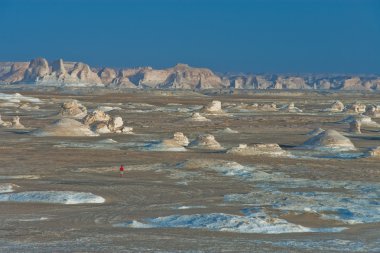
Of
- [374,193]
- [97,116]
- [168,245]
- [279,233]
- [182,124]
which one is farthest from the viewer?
[182,124]

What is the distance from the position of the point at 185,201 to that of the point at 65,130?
23621 mm

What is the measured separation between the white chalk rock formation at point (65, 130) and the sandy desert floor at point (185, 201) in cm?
581

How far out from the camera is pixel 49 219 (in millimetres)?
16984

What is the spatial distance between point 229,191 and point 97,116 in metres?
29.6

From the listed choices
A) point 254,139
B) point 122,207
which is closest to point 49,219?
point 122,207

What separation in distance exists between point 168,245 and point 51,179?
1079 centimetres

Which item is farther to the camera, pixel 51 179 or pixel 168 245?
pixel 51 179

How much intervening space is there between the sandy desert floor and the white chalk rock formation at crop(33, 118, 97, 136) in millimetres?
5809

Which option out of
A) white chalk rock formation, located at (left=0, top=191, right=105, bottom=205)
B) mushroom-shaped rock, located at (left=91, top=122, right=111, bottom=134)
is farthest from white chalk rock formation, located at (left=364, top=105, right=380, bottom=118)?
white chalk rock formation, located at (left=0, top=191, right=105, bottom=205)

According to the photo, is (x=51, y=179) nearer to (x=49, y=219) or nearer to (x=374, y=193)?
(x=49, y=219)

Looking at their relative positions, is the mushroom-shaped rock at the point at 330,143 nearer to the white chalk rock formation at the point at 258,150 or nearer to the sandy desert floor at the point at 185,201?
the sandy desert floor at the point at 185,201

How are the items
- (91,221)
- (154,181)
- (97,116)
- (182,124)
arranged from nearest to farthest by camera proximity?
(91,221) < (154,181) < (97,116) < (182,124)

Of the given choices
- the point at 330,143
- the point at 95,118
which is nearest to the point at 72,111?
the point at 95,118

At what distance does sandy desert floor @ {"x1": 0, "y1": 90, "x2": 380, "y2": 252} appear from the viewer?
1460 cm
